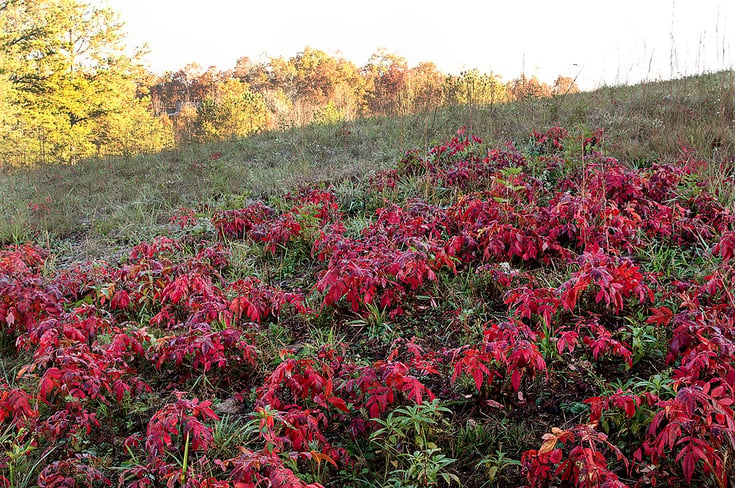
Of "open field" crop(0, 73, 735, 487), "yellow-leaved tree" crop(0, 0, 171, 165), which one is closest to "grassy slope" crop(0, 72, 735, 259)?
"open field" crop(0, 73, 735, 487)

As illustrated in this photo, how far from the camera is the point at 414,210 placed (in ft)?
12.4

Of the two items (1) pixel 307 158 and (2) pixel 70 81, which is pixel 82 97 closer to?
(2) pixel 70 81

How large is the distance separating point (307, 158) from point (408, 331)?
477 cm

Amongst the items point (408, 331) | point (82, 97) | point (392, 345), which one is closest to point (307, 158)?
point (408, 331)

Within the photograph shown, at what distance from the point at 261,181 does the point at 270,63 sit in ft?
129

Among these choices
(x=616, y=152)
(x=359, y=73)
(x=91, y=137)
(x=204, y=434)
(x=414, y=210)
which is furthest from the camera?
(x=359, y=73)

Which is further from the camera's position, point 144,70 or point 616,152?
point 144,70

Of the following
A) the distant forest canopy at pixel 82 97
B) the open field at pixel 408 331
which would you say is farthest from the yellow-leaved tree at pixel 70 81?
the open field at pixel 408 331

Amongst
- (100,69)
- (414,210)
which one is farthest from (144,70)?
(414,210)

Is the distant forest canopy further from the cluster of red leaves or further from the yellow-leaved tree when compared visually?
the cluster of red leaves

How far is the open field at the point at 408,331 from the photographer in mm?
1717

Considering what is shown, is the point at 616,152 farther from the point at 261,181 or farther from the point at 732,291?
the point at 261,181

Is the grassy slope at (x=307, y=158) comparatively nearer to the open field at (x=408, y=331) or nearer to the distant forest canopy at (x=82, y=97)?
the open field at (x=408, y=331)

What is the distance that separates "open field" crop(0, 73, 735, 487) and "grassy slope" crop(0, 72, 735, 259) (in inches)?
3.1
